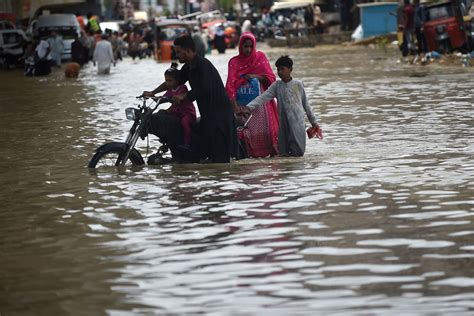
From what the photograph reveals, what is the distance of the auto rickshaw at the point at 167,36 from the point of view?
5844 cm

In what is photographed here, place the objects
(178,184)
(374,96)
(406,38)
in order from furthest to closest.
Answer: (406,38) → (374,96) → (178,184)

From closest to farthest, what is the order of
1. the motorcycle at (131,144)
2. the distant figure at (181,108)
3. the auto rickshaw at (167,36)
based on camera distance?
the motorcycle at (131,144) < the distant figure at (181,108) < the auto rickshaw at (167,36)

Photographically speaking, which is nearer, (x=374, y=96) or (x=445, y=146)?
(x=445, y=146)

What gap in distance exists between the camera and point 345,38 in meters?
63.5

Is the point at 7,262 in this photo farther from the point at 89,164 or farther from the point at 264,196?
the point at 89,164

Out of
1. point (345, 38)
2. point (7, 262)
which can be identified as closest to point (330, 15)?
point (345, 38)

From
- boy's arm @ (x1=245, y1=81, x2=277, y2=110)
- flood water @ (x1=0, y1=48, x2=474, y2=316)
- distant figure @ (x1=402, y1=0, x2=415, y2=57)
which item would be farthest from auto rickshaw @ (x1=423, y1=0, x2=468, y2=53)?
boy's arm @ (x1=245, y1=81, x2=277, y2=110)

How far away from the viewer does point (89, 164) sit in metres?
13.1

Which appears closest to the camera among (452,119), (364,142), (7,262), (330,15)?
(7,262)

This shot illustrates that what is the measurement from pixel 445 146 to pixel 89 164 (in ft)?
11.6

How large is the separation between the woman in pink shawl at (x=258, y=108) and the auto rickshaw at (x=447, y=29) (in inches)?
853

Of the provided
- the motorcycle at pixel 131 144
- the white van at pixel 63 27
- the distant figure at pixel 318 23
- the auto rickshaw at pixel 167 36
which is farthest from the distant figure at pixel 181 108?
the distant figure at pixel 318 23

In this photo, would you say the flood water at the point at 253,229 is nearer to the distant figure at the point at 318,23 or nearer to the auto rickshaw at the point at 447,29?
the auto rickshaw at the point at 447,29

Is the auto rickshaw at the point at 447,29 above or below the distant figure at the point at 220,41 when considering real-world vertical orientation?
above
